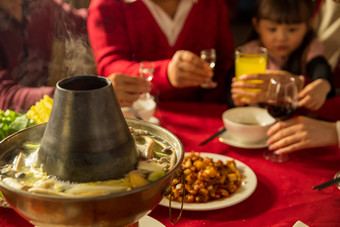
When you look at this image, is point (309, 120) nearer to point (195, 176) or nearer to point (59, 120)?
point (195, 176)

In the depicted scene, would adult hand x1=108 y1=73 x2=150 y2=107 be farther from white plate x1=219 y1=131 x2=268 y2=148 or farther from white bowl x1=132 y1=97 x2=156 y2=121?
white plate x1=219 y1=131 x2=268 y2=148

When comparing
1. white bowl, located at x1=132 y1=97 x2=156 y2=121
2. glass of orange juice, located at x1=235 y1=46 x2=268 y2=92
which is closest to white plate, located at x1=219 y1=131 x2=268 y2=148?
white bowl, located at x1=132 y1=97 x2=156 y2=121

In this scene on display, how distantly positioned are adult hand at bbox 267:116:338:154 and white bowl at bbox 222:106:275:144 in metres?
0.05

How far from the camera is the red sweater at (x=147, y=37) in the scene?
2969 mm

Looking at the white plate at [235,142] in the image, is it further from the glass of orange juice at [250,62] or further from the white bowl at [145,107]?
the glass of orange juice at [250,62]

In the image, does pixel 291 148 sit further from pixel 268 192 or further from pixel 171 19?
pixel 171 19

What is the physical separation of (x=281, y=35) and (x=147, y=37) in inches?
44.2

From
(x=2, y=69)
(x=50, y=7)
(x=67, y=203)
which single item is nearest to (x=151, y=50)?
(x=50, y=7)

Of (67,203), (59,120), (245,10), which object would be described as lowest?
(245,10)

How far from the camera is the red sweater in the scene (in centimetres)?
297

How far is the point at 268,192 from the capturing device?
160 centimetres

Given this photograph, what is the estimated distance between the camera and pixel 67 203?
869mm

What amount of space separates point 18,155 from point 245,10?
852cm

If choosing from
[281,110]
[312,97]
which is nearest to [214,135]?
[281,110]
